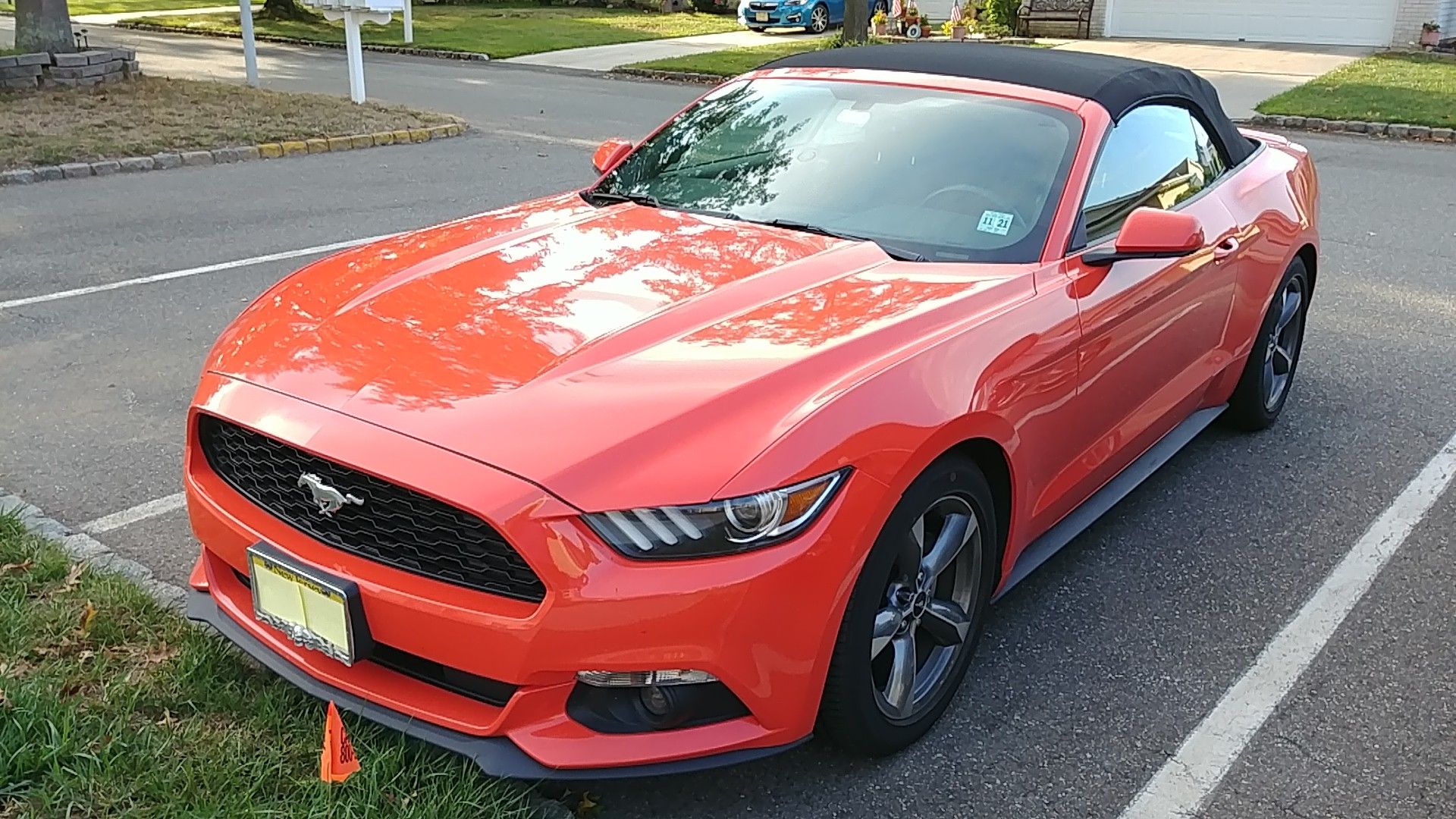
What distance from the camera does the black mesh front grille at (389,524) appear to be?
2.37 metres

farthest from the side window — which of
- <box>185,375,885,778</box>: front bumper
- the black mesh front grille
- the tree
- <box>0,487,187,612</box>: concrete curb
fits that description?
the tree

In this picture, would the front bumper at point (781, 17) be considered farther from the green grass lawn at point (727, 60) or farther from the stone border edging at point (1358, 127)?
the stone border edging at point (1358, 127)

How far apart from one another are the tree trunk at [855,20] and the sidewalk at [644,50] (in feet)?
8.31

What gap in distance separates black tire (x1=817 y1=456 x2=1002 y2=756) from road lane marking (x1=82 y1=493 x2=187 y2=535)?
2.42 meters

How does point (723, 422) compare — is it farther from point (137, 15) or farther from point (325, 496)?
point (137, 15)

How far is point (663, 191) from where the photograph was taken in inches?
158

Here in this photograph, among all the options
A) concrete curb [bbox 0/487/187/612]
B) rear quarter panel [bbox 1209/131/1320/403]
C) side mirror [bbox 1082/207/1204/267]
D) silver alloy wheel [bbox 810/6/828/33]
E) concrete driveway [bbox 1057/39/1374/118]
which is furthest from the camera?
silver alloy wheel [bbox 810/6/828/33]

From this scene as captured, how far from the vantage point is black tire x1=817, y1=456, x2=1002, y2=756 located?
2590 mm

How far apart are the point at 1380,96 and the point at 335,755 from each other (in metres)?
16.2

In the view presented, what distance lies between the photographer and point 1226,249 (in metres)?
4.21

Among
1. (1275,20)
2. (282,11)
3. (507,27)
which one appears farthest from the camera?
(282,11)

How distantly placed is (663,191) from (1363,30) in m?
21.2

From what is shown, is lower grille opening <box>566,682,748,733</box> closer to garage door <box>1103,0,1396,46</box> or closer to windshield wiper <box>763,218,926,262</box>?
windshield wiper <box>763,218,926,262</box>

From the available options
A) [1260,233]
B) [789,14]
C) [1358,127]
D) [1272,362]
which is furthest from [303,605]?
[789,14]
